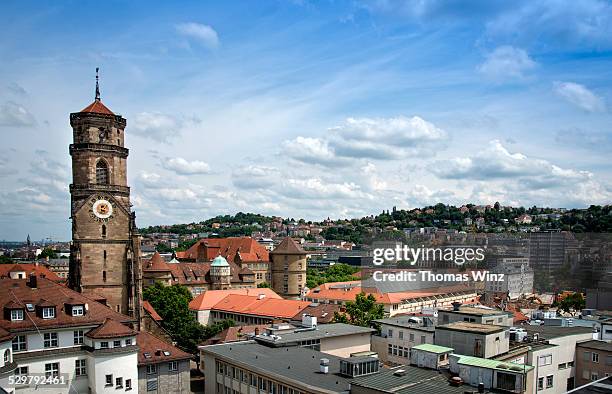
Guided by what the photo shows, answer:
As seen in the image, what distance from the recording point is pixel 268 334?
42875mm

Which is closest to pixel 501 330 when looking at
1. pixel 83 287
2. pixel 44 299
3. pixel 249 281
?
pixel 44 299

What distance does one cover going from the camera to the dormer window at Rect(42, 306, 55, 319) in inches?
1351

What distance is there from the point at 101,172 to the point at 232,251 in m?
69.7

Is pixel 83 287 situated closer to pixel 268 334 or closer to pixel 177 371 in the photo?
pixel 177 371

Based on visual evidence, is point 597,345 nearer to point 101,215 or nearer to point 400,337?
point 400,337

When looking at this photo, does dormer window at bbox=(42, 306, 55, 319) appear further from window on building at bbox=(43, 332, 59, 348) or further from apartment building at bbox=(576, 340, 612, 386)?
apartment building at bbox=(576, 340, 612, 386)

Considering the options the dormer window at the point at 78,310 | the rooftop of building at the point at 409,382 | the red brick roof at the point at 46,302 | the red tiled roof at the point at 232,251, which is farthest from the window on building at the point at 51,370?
the red tiled roof at the point at 232,251

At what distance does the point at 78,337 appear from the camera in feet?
115

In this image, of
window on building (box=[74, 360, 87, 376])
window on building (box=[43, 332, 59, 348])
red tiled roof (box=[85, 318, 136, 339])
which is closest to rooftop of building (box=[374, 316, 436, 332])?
red tiled roof (box=[85, 318, 136, 339])

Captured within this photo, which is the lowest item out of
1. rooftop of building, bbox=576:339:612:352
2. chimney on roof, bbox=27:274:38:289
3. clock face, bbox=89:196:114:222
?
rooftop of building, bbox=576:339:612:352

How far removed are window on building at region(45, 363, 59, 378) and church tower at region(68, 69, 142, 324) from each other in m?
14.4

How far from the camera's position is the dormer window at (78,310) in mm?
35344

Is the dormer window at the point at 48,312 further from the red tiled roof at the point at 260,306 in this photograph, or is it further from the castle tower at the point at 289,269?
the castle tower at the point at 289,269

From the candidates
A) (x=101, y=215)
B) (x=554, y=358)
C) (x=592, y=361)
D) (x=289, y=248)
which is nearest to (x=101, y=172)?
(x=101, y=215)
